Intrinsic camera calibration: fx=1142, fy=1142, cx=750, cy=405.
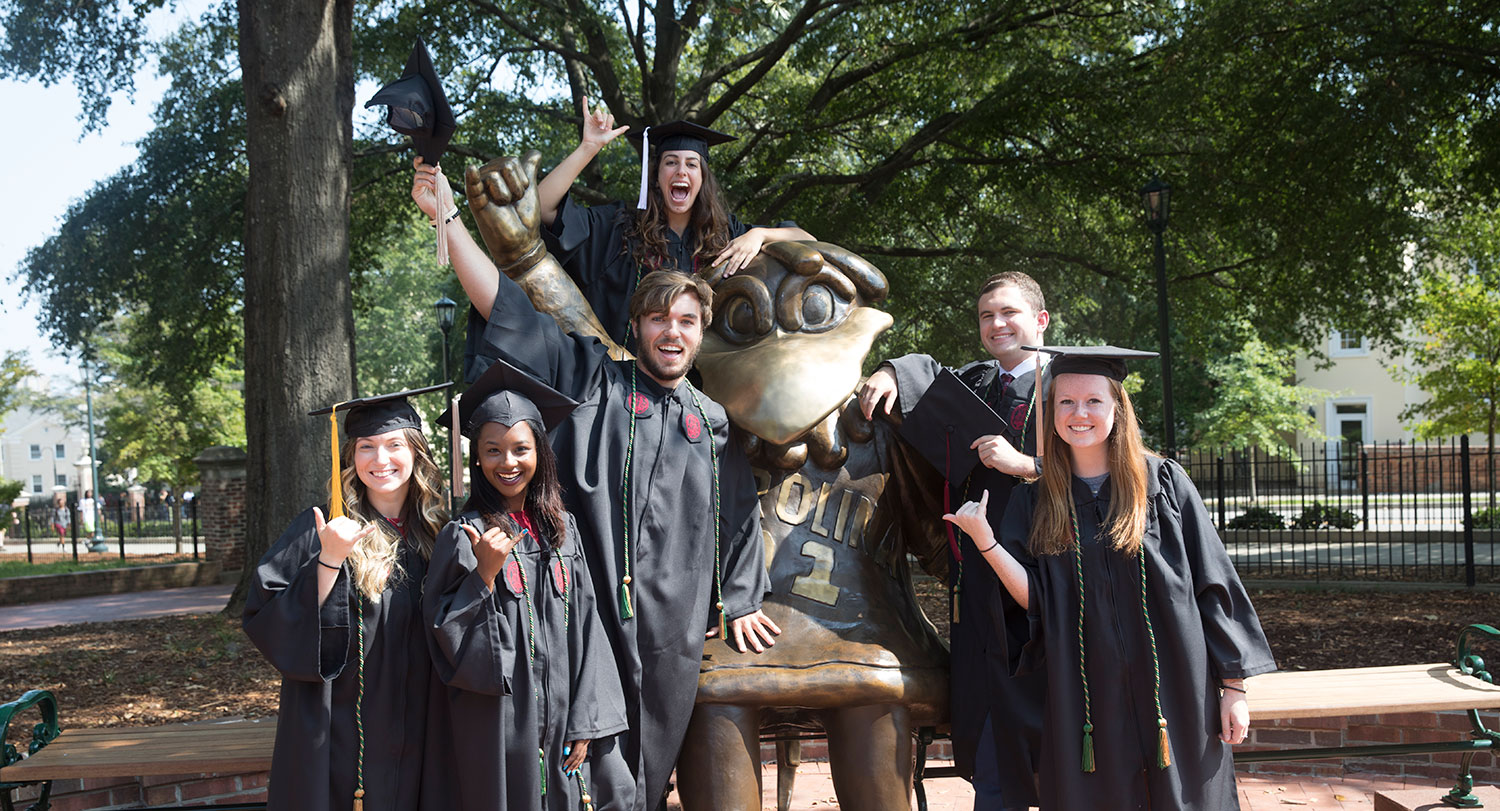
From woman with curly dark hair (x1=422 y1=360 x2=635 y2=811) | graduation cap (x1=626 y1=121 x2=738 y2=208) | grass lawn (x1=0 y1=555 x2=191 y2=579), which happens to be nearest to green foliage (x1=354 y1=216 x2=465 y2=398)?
grass lawn (x1=0 y1=555 x2=191 y2=579)

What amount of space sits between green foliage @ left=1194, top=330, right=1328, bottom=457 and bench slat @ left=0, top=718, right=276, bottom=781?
82.5 feet

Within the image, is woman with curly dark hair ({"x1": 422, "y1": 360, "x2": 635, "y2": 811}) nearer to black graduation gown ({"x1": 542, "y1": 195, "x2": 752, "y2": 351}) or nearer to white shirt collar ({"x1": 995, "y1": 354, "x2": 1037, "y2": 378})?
black graduation gown ({"x1": 542, "y1": 195, "x2": 752, "y2": 351})

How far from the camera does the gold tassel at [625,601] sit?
3.07 m

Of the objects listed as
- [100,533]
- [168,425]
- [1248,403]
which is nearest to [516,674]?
[1248,403]

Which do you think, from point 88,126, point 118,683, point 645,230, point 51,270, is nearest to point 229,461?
point 51,270

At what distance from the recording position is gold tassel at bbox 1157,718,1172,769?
283 cm

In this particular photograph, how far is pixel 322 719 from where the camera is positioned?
2.82 metres

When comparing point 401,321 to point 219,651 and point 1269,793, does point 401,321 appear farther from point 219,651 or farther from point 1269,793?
point 1269,793

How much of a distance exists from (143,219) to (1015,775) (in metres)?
13.1

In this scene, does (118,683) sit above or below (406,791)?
below

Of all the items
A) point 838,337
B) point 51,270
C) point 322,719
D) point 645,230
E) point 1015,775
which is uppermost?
point 51,270

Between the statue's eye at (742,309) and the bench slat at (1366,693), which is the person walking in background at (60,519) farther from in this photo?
the bench slat at (1366,693)

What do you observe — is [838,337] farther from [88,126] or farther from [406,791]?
[88,126]

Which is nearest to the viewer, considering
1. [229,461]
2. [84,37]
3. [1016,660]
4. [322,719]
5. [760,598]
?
[322,719]
